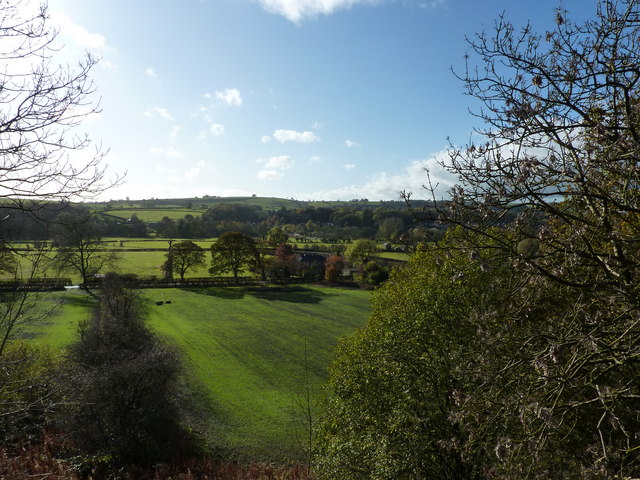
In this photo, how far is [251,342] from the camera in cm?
3875

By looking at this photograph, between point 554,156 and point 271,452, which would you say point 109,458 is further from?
point 554,156

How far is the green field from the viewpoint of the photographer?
22203 mm

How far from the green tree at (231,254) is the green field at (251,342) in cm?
462

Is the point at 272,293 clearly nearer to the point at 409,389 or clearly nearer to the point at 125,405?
the point at 125,405

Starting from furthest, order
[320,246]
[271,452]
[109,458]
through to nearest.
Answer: [320,246] → [271,452] → [109,458]

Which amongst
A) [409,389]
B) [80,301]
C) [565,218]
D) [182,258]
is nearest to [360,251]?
[182,258]

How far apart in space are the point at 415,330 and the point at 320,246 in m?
84.5

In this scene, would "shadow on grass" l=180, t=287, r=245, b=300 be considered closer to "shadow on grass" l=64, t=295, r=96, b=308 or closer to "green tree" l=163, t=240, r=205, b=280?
"green tree" l=163, t=240, r=205, b=280

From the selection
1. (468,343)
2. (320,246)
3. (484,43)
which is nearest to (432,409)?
(468,343)

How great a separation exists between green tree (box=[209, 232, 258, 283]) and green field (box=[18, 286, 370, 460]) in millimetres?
4620

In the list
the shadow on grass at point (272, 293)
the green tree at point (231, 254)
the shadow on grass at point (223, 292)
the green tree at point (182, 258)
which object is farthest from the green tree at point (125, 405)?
the green tree at point (231, 254)

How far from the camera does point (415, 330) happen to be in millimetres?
14430

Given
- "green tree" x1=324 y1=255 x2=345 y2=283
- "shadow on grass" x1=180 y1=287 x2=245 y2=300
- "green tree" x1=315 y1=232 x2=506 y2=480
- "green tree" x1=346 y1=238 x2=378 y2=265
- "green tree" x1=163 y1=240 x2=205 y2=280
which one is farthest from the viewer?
"green tree" x1=346 y1=238 x2=378 y2=265

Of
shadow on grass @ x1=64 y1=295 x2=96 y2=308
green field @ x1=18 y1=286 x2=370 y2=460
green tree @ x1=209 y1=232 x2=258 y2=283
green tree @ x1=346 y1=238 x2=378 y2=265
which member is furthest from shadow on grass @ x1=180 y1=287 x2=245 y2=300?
green tree @ x1=346 y1=238 x2=378 y2=265
